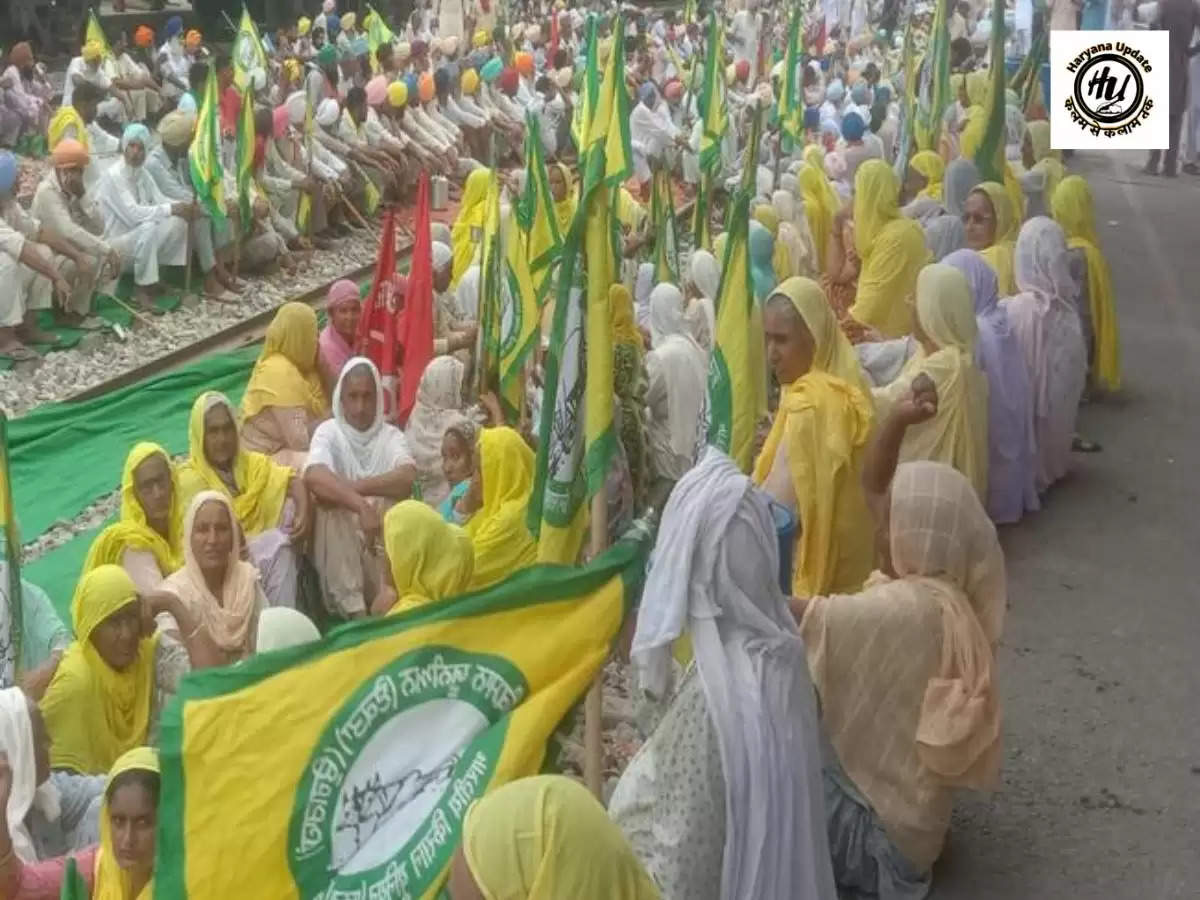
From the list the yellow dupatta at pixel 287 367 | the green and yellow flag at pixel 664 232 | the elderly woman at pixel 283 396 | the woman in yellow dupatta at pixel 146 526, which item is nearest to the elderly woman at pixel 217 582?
the woman in yellow dupatta at pixel 146 526

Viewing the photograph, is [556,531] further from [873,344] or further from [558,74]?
[558,74]

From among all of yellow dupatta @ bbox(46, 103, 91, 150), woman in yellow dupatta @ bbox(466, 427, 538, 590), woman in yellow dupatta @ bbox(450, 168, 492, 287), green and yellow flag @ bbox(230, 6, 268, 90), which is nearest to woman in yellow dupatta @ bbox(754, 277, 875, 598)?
woman in yellow dupatta @ bbox(466, 427, 538, 590)

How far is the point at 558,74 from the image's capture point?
62.4 feet

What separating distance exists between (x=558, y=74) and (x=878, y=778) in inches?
607

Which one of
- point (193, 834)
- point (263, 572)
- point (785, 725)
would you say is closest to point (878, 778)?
point (785, 725)

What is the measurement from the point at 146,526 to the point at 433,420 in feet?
5.39

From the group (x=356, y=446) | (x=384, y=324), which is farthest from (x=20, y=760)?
(x=384, y=324)

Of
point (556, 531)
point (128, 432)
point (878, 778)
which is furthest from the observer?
point (128, 432)

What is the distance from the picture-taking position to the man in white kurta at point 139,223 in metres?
11.4

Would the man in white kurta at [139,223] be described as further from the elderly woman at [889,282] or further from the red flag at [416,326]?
the elderly woman at [889,282]

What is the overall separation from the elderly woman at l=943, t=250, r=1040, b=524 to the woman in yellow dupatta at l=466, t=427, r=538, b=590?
90.5 inches

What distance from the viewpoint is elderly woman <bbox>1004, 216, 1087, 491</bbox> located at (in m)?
7.55

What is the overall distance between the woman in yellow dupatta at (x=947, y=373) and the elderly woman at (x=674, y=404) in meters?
0.69

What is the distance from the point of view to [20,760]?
3.91 m
